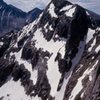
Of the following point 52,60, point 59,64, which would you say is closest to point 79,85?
point 59,64

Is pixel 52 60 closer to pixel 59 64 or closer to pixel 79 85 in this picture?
pixel 59 64

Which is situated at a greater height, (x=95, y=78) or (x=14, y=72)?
(x=95, y=78)

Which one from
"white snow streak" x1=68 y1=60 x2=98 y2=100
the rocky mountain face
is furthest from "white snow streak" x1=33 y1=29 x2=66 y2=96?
"white snow streak" x1=68 y1=60 x2=98 y2=100

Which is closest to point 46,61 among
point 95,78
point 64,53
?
point 64,53

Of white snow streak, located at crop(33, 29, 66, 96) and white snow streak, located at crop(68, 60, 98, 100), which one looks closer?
white snow streak, located at crop(68, 60, 98, 100)

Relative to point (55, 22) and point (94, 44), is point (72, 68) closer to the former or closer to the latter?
point (94, 44)

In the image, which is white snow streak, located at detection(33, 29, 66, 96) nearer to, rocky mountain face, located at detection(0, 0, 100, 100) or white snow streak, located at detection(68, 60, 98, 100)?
rocky mountain face, located at detection(0, 0, 100, 100)

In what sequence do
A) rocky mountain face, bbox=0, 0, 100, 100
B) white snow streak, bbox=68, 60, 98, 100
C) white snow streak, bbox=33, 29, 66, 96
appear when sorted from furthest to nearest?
white snow streak, bbox=33, 29, 66, 96
rocky mountain face, bbox=0, 0, 100, 100
white snow streak, bbox=68, 60, 98, 100

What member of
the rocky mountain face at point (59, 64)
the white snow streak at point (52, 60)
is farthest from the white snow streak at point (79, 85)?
the white snow streak at point (52, 60)
